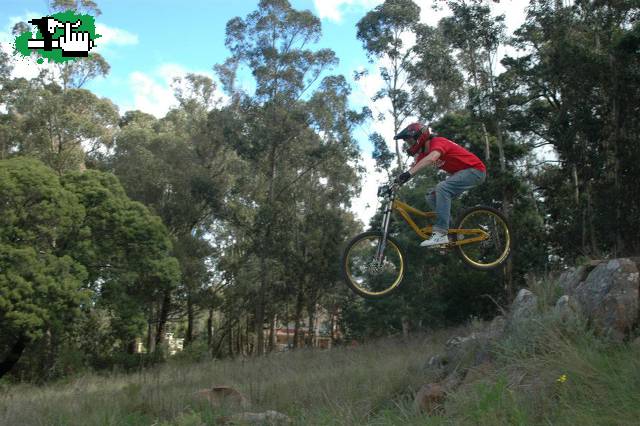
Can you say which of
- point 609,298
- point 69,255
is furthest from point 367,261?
point 69,255

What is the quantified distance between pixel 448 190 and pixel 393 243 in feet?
3.35

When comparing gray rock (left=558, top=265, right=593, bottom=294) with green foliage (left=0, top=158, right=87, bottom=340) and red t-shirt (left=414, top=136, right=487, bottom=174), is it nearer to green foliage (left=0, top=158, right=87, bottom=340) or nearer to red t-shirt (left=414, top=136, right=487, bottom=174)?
red t-shirt (left=414, top=136, right=487, bottom=174)

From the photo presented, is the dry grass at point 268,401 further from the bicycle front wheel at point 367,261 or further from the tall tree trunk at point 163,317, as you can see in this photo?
the tall tree trunk at point 163,317

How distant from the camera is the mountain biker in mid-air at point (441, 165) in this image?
7.77 meters

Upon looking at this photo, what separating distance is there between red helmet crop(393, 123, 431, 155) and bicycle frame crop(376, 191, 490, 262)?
639mm

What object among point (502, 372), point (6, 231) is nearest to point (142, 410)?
point (502, 372)

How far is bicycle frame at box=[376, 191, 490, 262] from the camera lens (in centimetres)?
801

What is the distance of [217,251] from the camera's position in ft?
129

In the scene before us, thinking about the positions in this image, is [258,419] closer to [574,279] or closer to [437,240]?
[437,240]

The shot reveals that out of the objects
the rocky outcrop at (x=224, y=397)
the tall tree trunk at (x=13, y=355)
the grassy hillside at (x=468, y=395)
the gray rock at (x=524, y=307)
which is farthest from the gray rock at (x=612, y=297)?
the tall tree trunk at (x=13, y=355)

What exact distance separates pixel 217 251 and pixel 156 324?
6.70 meters

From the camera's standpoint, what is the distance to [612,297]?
8602 millimetres

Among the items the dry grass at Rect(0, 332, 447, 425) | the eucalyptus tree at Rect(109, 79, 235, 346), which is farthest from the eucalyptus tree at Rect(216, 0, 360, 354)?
the dry grass at Rect(0, 332, 447, 425)

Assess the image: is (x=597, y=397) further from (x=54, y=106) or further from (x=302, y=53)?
(x=54, y=106)
